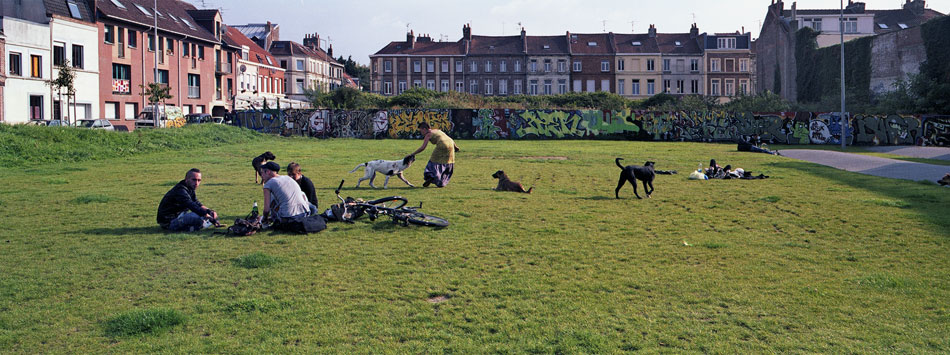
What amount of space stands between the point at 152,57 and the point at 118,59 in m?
3.77

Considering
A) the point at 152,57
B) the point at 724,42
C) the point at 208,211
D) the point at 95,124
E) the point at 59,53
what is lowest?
the point at 208,211

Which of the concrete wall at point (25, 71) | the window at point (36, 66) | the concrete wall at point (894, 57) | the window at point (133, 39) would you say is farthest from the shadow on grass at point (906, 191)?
the window at point (133, 39)

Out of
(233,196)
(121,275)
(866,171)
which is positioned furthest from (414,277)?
(866,171)

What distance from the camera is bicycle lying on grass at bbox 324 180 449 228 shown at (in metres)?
11.1

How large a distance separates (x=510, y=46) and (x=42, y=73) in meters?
53.8

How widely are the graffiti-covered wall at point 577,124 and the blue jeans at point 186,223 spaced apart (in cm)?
3661

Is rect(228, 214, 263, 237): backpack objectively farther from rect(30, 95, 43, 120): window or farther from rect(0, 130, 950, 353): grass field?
rect(30, 95, 43, 120): window

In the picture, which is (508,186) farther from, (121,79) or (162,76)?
(162,76)

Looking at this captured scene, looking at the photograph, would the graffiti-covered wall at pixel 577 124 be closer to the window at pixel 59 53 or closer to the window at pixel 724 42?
the window at pixel 59 53

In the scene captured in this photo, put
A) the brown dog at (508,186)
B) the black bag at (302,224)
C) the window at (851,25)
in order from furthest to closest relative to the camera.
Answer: the window at (851,25) < the brown dog at (508,186) < the black bag at (302,224)

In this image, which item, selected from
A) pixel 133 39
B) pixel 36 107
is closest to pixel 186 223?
pixel 36 107

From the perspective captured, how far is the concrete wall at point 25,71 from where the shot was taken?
4119 centimetres

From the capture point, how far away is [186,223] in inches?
417

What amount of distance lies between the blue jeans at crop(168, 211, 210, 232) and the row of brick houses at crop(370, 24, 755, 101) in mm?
76728
